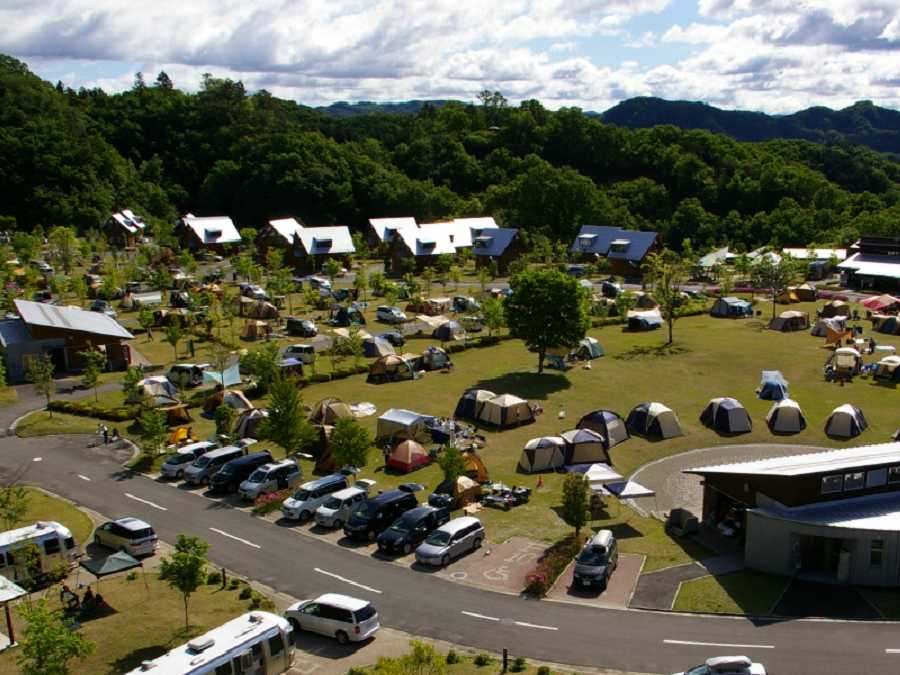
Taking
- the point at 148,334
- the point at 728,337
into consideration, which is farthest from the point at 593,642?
the point at 148,334

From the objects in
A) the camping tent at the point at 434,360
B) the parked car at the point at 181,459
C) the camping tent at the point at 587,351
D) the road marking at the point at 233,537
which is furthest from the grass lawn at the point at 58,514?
the camping tent at the point at 587,351

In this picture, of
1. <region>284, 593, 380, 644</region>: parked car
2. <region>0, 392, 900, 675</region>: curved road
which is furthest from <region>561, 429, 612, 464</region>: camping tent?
<region>284, 593, 380, 644</region>: parked car

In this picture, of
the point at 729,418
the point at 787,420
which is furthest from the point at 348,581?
the point at 787,420

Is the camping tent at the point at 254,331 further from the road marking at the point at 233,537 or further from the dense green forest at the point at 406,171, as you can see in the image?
the dense green forest at the point at 406,171

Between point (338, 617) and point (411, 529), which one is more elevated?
point (411, 529)

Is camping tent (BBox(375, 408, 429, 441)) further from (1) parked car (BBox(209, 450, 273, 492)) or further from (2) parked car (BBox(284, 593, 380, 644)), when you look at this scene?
(2) parked car (BBox(284, 593, 380, 644))

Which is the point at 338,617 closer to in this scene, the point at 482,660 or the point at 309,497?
the point at 482,660

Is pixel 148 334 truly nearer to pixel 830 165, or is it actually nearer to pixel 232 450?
pixel 232 450
